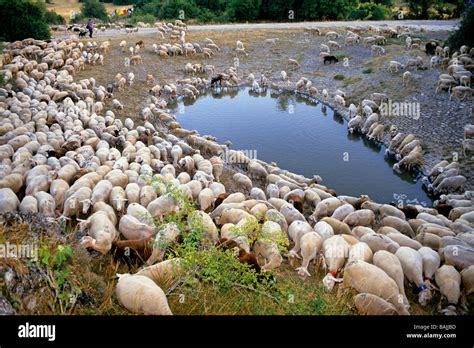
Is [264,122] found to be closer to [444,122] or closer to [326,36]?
[444,122]

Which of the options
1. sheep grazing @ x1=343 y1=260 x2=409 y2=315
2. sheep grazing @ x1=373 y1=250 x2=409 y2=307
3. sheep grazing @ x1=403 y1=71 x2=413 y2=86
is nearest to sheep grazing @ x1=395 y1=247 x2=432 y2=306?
sheep grazing @ x1=373 y1=250 x2=409 y2=307

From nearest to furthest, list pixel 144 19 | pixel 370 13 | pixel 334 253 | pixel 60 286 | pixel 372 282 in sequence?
pixel 60 286
pixel 372 282
pixel 334 253
pixel 144 19
pixel 370 13

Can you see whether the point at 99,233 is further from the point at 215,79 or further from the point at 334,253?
the point at 215,79

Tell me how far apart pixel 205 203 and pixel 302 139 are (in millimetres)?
7787

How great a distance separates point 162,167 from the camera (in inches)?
514

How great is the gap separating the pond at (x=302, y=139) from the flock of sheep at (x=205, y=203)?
76 cm

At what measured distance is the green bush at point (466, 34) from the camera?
22.4 meters

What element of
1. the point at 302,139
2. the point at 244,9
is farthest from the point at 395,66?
the point at 244,9

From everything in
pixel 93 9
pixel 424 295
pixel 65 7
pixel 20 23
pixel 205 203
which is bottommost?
pixel 424 295

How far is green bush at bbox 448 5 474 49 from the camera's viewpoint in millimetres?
22375

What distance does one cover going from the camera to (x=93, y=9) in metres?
35.2

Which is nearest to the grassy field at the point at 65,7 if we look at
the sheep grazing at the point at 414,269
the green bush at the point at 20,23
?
the green bush at the point at 20,23

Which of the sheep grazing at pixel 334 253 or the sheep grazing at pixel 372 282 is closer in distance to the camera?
the sheep grazing at pixel 372 282

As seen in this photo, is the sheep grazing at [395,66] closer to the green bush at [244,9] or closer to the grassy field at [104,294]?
the grassy field at [104,294]
